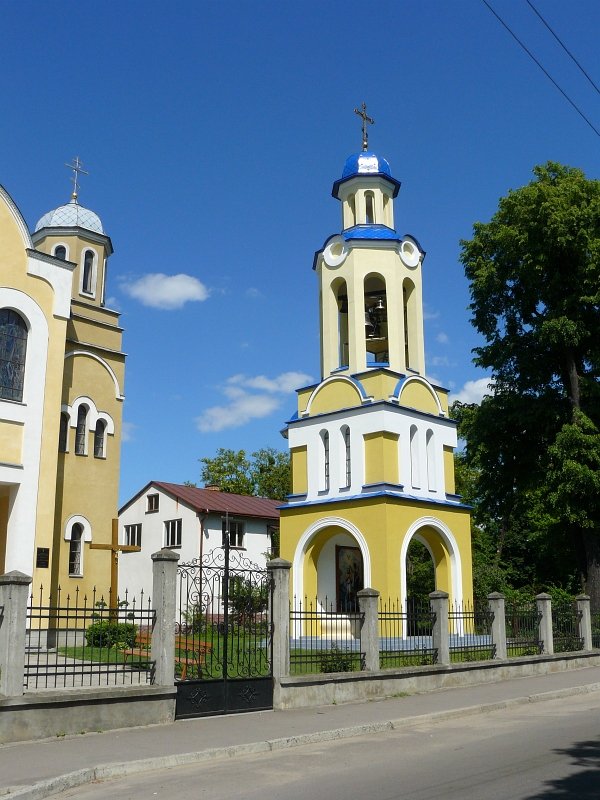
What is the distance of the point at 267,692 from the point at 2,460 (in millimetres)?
8497

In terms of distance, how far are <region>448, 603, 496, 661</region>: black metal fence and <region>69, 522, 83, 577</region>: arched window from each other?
353 inches

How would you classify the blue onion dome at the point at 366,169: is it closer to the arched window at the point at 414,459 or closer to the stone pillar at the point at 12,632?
the arched window at the point at 414,459

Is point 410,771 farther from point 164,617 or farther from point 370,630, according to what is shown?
point 370,630

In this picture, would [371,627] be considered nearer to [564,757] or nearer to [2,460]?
[564,757]

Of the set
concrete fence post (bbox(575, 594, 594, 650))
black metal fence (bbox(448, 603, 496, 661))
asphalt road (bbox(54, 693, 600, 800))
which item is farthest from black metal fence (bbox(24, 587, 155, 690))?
concrete fence post (bbox(575, 594, 594, 650))

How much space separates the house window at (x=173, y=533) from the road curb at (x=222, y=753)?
2536 centimetres

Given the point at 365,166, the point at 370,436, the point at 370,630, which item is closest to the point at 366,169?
the point at 365,166

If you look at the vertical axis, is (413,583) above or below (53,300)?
below

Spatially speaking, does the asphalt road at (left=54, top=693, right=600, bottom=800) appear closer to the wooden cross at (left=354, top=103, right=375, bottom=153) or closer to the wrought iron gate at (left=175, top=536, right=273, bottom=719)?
the wrought iron gate at (left=175, top=536, right=273, bottom=719)

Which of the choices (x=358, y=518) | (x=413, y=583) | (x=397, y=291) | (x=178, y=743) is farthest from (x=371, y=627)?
(x=413, y=583)

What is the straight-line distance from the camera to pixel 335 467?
2405cm

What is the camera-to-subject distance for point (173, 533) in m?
37.9

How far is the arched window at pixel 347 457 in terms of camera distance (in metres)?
23.7

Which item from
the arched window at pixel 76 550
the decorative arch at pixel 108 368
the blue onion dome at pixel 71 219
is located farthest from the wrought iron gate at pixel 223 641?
the blue onion dome at pixel 71 219
